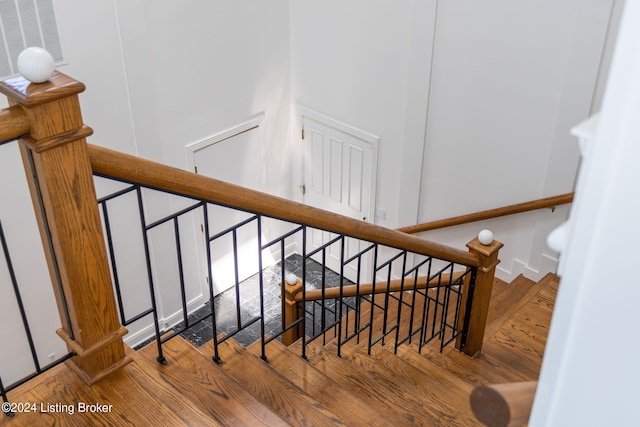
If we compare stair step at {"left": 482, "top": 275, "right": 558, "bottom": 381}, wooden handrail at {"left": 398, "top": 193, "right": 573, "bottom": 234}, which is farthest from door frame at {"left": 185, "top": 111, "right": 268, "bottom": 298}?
stair step at {"left": 482, "top": 275, "right": 558, "bottom": 381}

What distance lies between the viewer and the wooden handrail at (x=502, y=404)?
78 cm

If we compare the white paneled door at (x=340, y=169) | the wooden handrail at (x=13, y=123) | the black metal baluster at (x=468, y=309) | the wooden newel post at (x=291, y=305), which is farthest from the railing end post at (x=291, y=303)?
the wooden handrail at (x=13, y=123)

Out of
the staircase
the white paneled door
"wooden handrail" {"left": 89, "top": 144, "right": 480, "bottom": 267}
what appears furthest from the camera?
the white paneled door

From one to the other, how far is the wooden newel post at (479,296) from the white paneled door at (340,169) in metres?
2.07

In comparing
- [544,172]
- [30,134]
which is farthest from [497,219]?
[30,134]

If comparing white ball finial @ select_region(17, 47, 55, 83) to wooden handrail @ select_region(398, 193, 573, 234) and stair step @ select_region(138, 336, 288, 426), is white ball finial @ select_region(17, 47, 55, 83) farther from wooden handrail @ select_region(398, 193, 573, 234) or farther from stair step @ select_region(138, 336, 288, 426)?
wooden handrail @ select_region(398, 193, 573, 234)

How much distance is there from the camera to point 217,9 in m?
5.41

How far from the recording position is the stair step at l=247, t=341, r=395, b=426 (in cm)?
271

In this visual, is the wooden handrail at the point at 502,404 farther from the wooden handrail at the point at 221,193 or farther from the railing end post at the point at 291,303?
the railing end post at the point at 291,303

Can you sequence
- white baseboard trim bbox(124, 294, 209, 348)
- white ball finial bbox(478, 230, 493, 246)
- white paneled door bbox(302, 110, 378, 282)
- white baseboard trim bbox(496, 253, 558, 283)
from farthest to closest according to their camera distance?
1. white paneled door bbox(302, 110, 378, 282)
2. white baseboard trim bbox(124, 294, 209, 348)
3. white baseboard trim bbox(496, 253, 558, 283)
4. white ball finial bbox(478, 230, 493, 246)

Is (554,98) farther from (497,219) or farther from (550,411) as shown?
(550,411)

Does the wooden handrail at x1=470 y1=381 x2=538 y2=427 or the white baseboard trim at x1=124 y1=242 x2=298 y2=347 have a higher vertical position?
the wooden handrail at x1=470 y1=381 x2=538 y2=427

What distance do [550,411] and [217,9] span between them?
524cm

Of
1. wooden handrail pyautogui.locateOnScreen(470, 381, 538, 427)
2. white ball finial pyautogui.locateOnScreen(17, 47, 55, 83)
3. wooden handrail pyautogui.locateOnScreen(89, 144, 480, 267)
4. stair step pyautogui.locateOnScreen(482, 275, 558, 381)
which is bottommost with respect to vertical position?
stair step pyautogui.locateOnScreen(482, 275, 558, 381)
